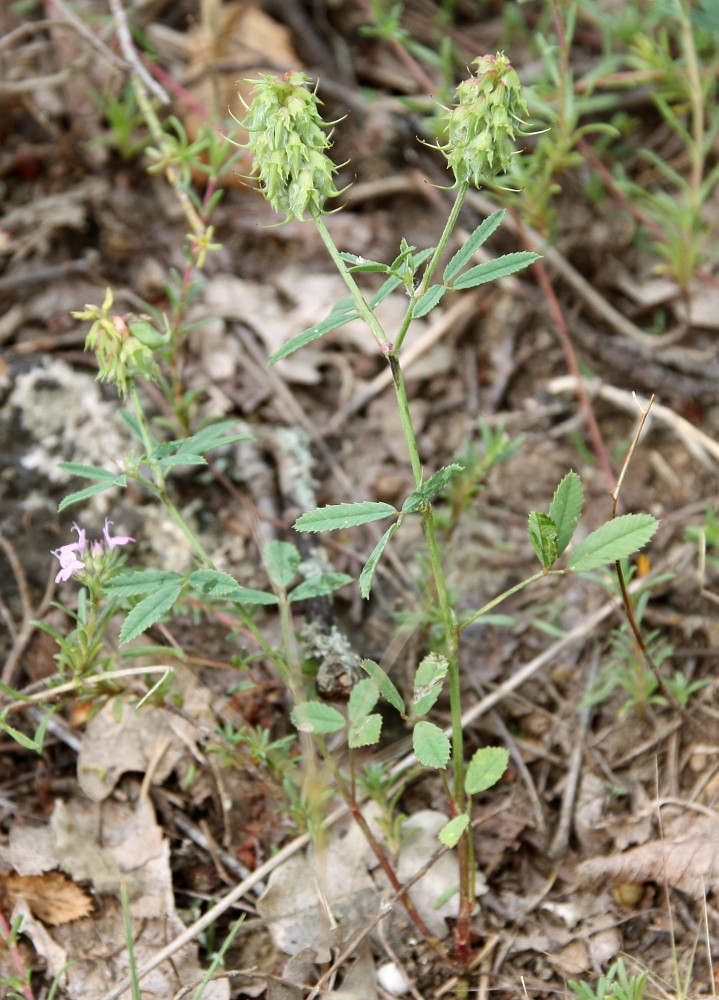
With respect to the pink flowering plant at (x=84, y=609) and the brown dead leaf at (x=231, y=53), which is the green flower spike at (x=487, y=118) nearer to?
the pink flowering plant at (x=84, y=609)

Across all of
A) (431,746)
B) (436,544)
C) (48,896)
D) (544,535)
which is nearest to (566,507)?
(544,535)

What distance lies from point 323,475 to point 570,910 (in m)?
1.47

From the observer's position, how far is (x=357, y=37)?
3932mm

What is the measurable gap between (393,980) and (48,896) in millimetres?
855

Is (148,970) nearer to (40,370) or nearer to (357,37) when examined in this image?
(40,370)

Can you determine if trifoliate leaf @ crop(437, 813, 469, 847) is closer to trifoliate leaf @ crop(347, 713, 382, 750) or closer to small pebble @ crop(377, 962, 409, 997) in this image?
trifoliate leaf @ crop(347, 713, 382, 750)

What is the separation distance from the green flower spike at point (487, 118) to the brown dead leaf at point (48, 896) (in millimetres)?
1886

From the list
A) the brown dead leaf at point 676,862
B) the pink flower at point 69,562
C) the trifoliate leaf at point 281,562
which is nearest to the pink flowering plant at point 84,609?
the pink flower at point 69,562

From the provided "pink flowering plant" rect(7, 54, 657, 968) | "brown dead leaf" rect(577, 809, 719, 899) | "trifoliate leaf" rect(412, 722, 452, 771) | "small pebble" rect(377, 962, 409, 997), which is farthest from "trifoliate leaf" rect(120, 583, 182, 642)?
"brown dead leaf" rect(577, 809, 719, 899)

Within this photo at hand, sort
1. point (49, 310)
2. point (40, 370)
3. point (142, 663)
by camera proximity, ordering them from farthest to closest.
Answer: point (49, 310)
point (40, 370)
point (142, 663)

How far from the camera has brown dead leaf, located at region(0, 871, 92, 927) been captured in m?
2.26

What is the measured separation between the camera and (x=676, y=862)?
2.28m

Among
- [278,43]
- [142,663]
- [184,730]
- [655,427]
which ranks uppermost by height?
[278,43]

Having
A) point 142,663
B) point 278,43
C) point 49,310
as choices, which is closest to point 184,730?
point 142,663
